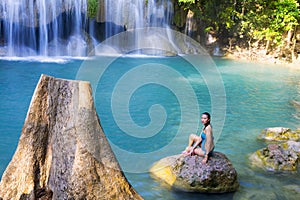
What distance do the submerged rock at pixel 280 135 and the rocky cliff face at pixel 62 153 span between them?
6122 mm

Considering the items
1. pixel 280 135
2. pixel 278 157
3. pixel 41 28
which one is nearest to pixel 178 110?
pixel 280 135

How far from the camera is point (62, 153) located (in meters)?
4.14

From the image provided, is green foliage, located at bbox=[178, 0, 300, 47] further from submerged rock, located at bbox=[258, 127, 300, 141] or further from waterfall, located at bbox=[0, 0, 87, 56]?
submerged rock, located at bbox=[258, 127, 300, 141]

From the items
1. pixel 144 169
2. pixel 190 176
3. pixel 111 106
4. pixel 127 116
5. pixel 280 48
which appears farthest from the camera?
pixel 280 48

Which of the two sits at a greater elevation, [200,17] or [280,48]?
[200,17]

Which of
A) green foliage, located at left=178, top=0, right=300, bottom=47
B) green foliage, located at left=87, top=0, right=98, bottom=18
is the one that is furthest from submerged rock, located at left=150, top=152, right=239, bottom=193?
green foliage, located at left=178, top=0, right=300, bottom=47

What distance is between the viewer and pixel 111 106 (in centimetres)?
1172

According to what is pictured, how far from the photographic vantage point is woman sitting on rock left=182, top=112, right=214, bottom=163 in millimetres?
6234

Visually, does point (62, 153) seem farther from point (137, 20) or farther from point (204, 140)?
point (137, 20)

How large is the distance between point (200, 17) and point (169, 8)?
229 centimetres

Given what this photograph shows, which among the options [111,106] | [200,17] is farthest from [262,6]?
[111,106]

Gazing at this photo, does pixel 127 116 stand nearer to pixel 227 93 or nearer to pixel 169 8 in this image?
pixel 227 93

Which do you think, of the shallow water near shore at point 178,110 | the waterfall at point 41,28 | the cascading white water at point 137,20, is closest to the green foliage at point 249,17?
the cascading white water at point 137,20

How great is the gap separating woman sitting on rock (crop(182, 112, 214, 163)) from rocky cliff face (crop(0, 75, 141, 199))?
7.62ft
